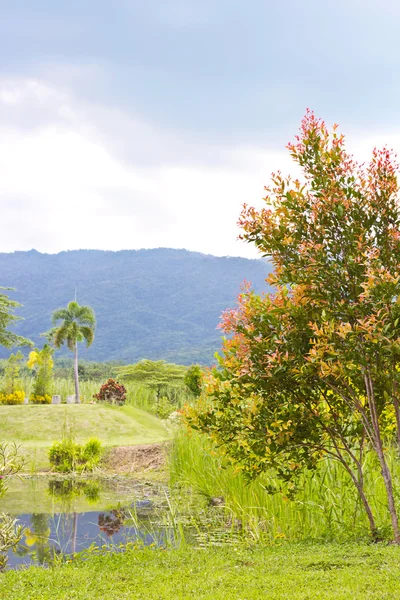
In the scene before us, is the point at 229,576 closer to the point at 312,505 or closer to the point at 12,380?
the point at 312,505

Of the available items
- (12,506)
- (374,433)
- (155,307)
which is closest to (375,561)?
(374,433)

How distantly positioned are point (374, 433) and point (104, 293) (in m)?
126

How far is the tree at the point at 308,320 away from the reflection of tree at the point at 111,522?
275 centimetres

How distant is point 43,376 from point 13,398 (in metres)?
1.55

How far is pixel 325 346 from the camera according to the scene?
4590 millimetres

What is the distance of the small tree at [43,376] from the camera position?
66.8 ft

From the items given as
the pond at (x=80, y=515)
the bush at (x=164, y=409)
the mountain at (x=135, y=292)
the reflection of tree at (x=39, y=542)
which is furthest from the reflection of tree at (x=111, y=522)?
the mountain at (x=135, y=292)

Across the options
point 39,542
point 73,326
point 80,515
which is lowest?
point 80,515

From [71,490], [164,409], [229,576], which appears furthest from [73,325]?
[229,576]

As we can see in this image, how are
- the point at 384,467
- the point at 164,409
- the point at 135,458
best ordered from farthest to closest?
the point at 164,409
the point at 135,458
the point at 384,467

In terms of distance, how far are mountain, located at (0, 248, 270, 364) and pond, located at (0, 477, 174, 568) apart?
89442 millimetres

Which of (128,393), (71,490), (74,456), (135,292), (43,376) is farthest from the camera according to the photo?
(135,292)

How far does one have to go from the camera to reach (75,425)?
54.3ft

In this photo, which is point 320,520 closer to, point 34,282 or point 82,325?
point 82,325
